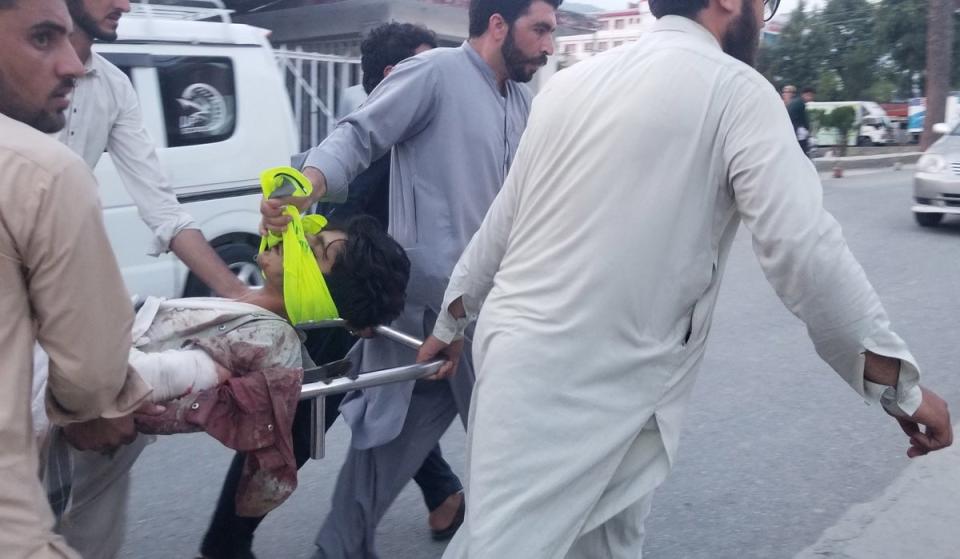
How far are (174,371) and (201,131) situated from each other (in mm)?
4167

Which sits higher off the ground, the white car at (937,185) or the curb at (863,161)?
the white car at (937,185)

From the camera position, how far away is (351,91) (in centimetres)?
541

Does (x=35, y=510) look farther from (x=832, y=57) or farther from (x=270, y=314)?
(x=832, y=57)

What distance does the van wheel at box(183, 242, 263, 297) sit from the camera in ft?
19.9

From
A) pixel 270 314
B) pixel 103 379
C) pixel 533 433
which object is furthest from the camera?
pixel 270 314

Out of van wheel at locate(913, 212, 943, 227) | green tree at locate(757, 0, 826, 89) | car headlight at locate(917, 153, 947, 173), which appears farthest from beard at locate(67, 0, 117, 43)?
green tree at locate(757, 0, 826, 89)

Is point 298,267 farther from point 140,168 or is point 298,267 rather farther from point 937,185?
point 937,185

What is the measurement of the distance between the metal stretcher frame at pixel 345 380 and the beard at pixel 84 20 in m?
Answer: 1.01

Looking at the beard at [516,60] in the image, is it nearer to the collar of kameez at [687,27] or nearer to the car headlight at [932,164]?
the collar of kameez at [687,27]

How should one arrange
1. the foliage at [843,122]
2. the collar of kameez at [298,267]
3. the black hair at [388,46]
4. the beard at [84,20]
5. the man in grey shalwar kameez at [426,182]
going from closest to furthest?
the collar of kameez at [298,267] < the beard at [84,20] < the man in grey shalwar kameez at [426,182] < the black hair at [388,46] < the foliage at [843,122]

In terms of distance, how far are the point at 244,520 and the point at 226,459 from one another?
154 cm

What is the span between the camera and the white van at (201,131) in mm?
5668

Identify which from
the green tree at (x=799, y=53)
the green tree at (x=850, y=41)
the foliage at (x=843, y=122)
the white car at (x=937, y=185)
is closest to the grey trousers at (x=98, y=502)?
the white car at (x=937, y=185)

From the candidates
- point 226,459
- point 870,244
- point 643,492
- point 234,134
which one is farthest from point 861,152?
point 643,492
